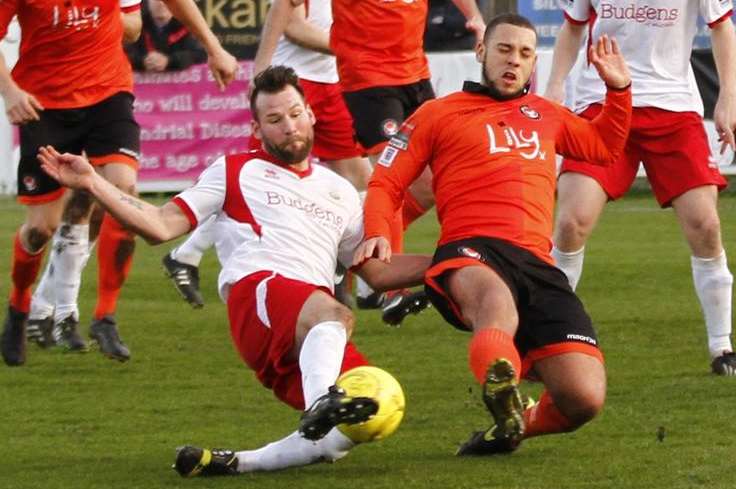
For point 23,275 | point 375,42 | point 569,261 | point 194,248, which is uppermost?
point 569,261

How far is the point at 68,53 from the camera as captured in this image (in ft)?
30.7

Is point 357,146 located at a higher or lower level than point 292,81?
lower

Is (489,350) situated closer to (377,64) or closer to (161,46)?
(377,64)

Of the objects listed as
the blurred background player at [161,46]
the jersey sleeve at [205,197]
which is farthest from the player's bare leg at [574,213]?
the blurred background player at [161,46]

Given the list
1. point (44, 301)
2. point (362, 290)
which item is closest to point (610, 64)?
point (44, 301)

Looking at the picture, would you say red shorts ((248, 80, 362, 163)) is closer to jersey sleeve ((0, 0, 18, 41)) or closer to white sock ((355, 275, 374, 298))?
white sock ((355, 275, 374, 298))

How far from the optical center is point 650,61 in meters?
8.62

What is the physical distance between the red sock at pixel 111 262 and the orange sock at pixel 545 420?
312 centimetres

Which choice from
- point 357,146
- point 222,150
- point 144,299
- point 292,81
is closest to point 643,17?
point 292,81

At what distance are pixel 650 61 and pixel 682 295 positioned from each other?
3.21 m

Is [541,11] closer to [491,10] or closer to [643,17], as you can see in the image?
[491,10]

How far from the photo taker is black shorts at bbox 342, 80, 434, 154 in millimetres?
10891

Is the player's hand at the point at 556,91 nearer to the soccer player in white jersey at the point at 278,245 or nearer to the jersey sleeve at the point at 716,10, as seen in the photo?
the jersey sleeve at the point at 716,10

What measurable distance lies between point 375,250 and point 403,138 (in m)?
0.59
